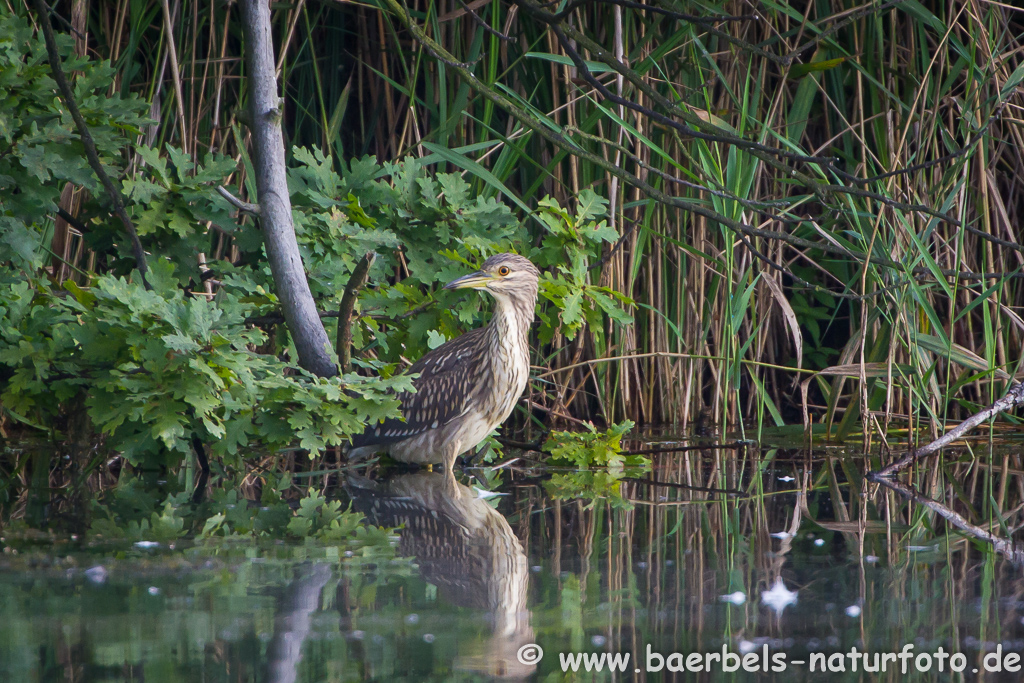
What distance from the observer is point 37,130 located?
2.98 m

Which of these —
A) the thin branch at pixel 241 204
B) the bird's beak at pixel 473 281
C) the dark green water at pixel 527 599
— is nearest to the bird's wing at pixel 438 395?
the bird's beak at pixel 473 281

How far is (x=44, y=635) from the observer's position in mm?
1619

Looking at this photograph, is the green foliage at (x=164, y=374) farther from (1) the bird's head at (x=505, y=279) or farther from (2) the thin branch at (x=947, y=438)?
(2) the thin branch at (x=947, y=438)

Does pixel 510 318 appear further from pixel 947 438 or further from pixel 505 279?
pixel 947 438

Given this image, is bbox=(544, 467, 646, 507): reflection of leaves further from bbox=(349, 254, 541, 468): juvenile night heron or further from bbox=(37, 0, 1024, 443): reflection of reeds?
bbox=(37, 0, 1024, 443): reflection of reeds

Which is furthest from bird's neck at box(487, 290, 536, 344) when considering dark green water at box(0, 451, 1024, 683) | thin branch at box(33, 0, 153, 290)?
thin branch at box(33, 0, 153, 290)

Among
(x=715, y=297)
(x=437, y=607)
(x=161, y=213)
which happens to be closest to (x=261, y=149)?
(x=161, y=213)

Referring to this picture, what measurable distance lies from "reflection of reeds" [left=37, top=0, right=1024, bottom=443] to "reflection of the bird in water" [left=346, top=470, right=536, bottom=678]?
1.15 m

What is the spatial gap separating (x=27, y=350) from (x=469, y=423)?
4.49 feet

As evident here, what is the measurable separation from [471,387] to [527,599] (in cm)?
144

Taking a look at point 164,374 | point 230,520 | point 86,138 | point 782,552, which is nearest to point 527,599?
point 782,552

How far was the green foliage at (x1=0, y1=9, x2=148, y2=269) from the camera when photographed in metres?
2.92

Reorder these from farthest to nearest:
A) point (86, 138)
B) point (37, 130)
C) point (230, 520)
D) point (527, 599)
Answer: point (37, 130), point (86, 138), point (230, 520), point (527, 599)

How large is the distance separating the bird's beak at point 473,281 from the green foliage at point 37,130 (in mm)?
1121
